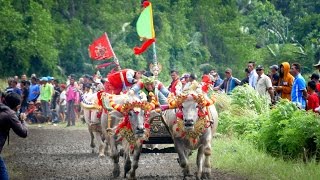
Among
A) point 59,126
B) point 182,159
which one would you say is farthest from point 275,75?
point 59,126

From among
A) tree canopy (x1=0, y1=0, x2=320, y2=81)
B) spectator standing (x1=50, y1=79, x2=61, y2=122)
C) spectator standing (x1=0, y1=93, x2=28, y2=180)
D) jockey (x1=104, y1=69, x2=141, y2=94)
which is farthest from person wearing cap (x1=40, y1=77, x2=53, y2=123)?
spectator standing (x1=0, y1=93, x2=28, y2=180)

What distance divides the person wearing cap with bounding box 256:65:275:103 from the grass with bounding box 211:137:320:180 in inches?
54.8

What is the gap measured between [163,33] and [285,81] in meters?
30.6

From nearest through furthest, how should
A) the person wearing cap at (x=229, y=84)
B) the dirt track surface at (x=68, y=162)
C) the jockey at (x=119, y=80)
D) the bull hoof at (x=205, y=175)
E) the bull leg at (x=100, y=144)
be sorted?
the bull hoof at (x=205, y=175) → the dirt track surface at (x=68, y=162) → the jockey at (x=119, y=80) → the bull leg at (x=100, y=144) → the person wearing cap at (x=229, y=84)

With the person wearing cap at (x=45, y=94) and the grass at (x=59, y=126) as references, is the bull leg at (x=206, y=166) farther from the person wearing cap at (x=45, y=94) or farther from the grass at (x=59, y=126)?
the person wearing cap at (x=45, y=94)

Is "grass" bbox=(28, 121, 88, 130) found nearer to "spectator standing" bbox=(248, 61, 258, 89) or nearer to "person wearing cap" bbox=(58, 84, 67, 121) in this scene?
"person wearing cap" bbox=(58, 84, 67, 121)

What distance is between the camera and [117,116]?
51.1 ft

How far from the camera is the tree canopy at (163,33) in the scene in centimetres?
4406

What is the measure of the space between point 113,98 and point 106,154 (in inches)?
167

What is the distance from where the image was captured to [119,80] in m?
16.7

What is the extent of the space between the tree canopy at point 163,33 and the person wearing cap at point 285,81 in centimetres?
2145

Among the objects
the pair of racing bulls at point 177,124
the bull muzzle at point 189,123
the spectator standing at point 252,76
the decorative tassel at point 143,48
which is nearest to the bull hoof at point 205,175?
the pair of racing bulls at point 177,124

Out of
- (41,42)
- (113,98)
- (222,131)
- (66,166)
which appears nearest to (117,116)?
(113,98)

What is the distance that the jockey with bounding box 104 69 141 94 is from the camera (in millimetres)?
16453
